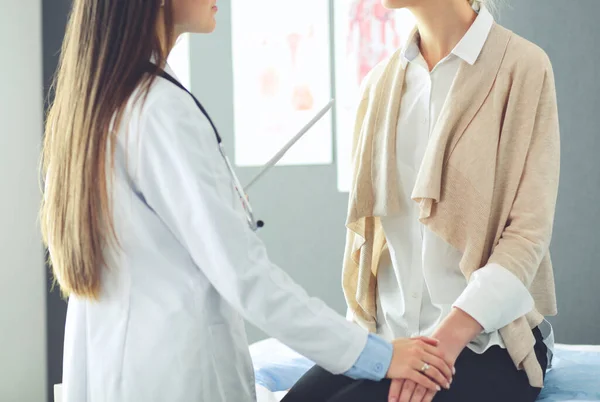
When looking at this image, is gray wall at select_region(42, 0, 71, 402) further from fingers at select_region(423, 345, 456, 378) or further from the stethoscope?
fingers at select_region(423, 345, 456, 378)

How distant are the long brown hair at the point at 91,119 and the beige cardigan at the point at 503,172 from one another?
0.61 meters

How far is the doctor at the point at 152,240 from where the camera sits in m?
1.16

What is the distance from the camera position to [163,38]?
1.32 metres

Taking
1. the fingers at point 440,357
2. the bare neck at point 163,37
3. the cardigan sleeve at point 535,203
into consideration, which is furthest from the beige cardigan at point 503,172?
the bare neck at point 163,37

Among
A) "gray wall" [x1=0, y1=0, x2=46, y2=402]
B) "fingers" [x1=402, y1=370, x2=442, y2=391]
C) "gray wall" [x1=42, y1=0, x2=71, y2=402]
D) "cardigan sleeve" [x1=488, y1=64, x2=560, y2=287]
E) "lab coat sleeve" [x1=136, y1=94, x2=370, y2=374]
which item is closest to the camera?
"lab coat sleeve" [x1=136, y1=94, x2=370, y2=374]

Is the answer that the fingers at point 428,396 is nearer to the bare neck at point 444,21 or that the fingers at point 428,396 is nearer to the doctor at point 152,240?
the doctor at point 152,240

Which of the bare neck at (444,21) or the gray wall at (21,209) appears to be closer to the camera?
the bare neck at (444,21)

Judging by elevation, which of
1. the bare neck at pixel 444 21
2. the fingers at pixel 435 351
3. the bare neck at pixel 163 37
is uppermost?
the bare neck at pixel 444 21

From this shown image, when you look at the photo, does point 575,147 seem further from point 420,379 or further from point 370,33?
point 420,379

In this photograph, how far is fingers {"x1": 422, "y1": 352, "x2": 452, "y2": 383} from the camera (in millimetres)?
1308

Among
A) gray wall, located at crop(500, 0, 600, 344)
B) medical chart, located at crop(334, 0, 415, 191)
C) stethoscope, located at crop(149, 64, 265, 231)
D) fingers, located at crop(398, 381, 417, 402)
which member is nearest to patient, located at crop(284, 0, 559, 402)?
fingers, located at crop(398, 381, 417, 402)

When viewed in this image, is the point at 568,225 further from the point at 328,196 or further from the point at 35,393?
the point at 35,393

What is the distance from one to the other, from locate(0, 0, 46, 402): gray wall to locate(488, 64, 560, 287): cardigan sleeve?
2.32 metres

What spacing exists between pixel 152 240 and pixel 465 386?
0.62 meters
